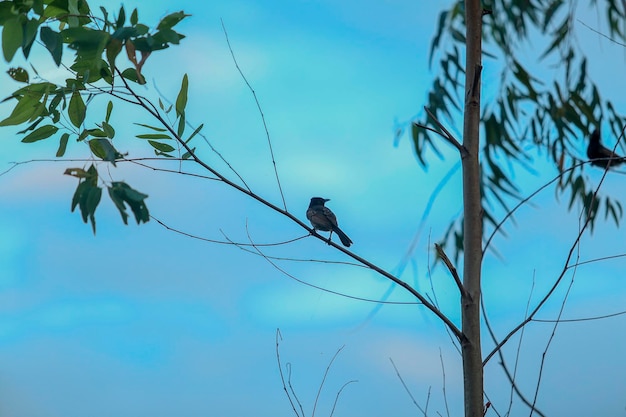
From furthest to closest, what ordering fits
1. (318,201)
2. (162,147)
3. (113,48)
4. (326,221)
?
(318,201) < (326,221) < (162,147) < (113,48)

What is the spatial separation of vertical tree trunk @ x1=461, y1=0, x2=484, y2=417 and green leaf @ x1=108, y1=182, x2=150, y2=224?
769 millimetres

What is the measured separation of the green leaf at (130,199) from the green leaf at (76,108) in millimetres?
410

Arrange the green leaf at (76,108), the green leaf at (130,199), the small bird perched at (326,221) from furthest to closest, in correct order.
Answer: the small bird perched at (326,221) < the green leaf at (76,108) < the green leaf at (130,199)

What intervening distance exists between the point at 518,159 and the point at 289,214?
291cm

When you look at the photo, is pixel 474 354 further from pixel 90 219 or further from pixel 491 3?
pixel 491 3

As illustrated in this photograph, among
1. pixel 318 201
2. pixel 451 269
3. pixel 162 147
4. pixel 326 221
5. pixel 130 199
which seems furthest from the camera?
pixel 318 201

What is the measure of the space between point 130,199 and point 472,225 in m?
0.82

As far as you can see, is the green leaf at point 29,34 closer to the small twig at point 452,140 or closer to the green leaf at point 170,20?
the green leaf at point 170,20

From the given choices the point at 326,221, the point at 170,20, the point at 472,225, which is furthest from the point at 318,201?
the point at 170,20

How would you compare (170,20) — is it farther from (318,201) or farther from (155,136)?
(318,201)

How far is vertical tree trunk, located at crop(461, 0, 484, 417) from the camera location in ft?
5.76

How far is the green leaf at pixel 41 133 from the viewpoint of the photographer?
1752mm

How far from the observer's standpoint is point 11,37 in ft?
4.62

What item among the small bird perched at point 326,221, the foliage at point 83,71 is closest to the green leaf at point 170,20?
the foliage at point 83,71
